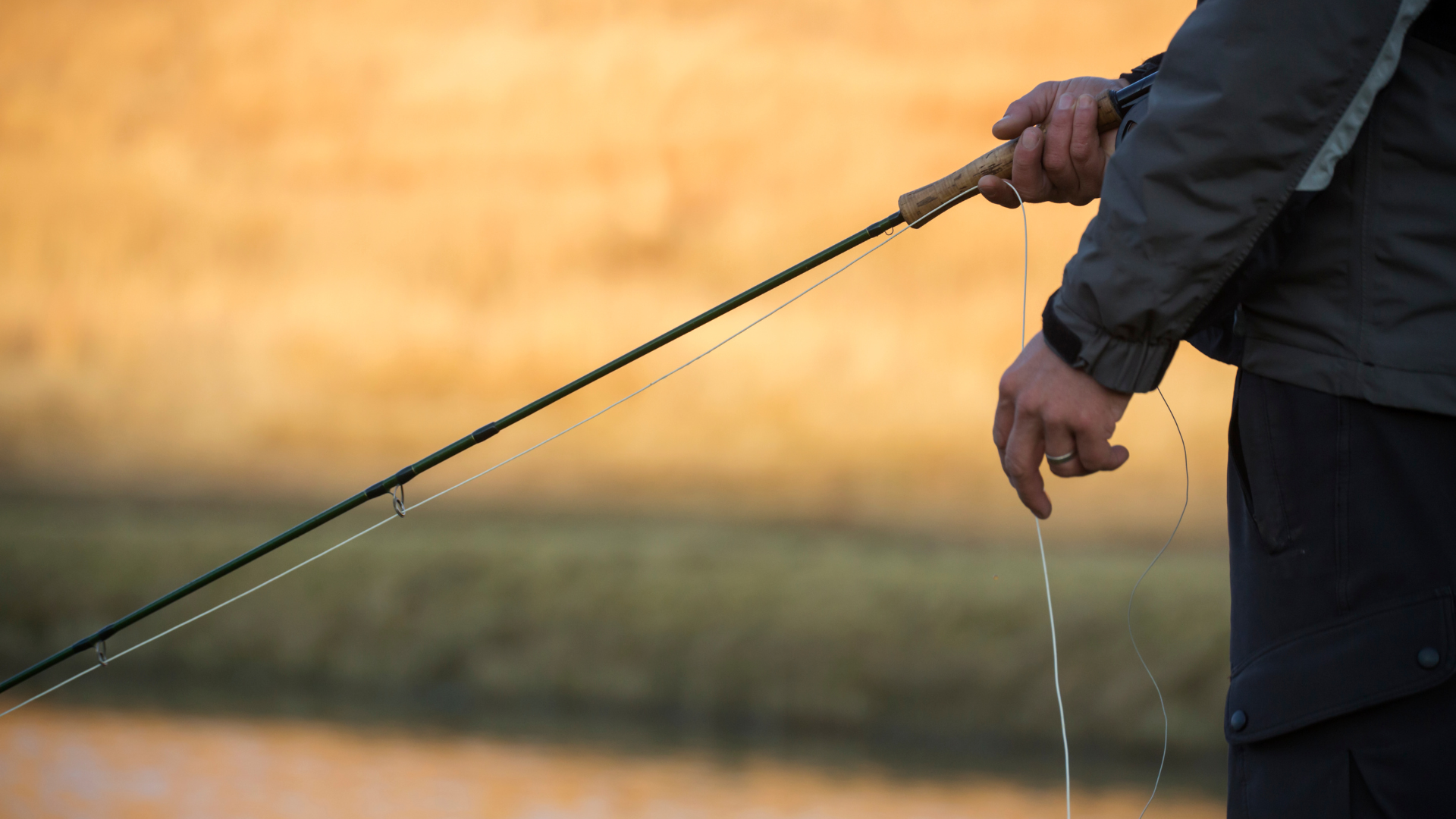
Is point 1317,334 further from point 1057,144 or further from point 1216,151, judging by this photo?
point 1057,144

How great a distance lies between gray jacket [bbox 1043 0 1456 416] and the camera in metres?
0.92

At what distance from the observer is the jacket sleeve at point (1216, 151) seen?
3.00 ft

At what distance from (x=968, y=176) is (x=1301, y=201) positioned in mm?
666

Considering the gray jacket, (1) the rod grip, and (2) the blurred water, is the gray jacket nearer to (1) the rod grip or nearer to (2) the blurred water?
(1) the rod grip

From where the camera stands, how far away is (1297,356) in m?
0.99

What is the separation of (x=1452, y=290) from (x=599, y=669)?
88.4 feet

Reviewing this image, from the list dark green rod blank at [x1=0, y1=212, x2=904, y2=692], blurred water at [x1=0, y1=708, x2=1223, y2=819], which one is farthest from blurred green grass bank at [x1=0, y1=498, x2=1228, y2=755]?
dark green rod blank at [x1=0, y1=212, x2=904, y2=692]

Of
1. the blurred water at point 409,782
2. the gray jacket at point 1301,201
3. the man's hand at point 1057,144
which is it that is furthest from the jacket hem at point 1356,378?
the blurred water at point 409,782

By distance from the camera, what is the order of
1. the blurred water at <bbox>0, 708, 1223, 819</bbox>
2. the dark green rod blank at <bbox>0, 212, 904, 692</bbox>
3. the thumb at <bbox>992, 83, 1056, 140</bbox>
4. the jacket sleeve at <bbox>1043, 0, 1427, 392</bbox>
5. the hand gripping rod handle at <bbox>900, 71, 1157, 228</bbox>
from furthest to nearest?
1. the blurred water at <bbox>0, 708, 1223, 819</bbox>
2. the dark green rod blank at <bbox>0, 212, 904, 692</bbox>
3. the thumb at <bbox>992, 83, 1056, 140</bbox>
4. the hand gripping rod handle at <bbox>900, 71, 1157, 228</bbox>
5. the jacket sleeve at <bbox>1043, 0, 1427, 392</bbox>

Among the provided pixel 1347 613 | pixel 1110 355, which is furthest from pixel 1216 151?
pixel 1347 613

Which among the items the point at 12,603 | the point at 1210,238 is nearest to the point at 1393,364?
the point at 1210,238

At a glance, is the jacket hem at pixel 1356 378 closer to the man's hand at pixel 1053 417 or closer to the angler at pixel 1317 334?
the angler at pixel 1317 334

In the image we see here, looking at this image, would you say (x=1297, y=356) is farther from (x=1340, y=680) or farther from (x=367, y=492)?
(x=367, y=492)

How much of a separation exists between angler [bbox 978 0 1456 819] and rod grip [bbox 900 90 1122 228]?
347 mm
